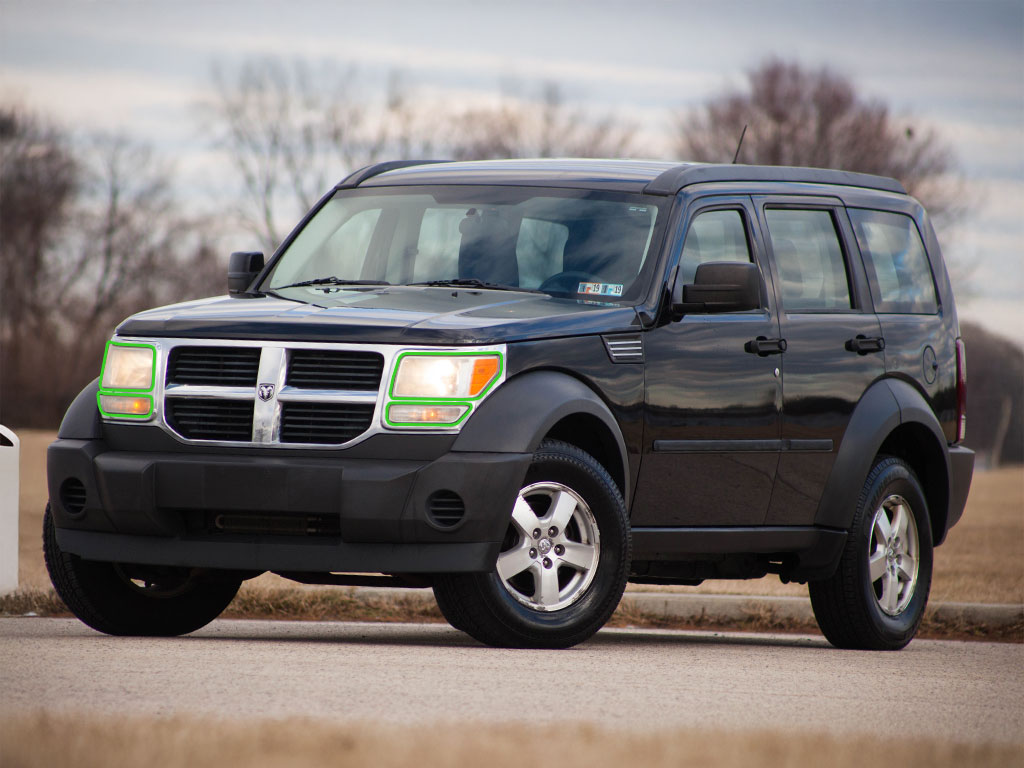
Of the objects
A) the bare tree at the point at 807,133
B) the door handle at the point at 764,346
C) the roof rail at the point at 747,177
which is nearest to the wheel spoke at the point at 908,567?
the door handle at the point at 764,346

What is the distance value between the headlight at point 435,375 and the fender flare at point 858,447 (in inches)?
102

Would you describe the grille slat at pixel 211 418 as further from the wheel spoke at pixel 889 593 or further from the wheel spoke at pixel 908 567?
the wheel spoke at pixel 908 567

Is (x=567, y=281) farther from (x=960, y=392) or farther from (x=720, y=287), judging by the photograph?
(x=960, y=392)

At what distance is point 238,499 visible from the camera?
280 inches

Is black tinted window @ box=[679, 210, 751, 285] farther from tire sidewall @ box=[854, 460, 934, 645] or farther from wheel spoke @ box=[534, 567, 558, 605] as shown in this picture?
wheel spoke @ box=[534, 567, 558, 605]

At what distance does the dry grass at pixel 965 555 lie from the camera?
12.0 m

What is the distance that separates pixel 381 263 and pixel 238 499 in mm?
1936

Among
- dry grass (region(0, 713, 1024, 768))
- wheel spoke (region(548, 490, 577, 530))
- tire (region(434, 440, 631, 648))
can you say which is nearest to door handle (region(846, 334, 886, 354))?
tire (region(434, 440, 631, 648))

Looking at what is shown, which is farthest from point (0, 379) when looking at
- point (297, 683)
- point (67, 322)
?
point (297, 683)

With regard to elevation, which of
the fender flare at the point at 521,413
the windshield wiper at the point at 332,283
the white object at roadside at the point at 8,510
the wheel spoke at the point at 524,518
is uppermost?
the windshield wiper at the point at 332,283

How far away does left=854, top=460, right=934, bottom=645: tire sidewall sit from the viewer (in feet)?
29.7

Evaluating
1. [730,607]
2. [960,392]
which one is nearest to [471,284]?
[960,392]

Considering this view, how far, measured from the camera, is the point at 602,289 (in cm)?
806

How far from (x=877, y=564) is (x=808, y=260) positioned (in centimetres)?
160
